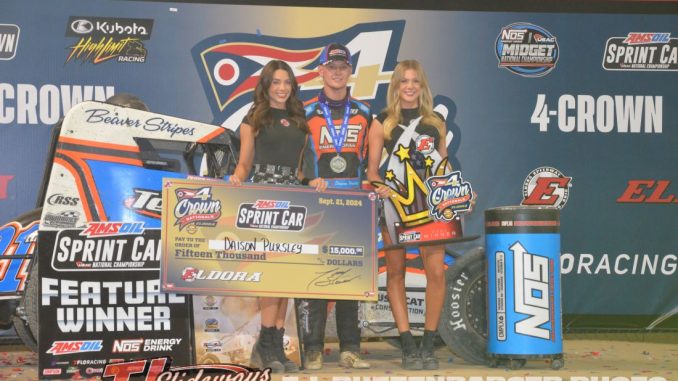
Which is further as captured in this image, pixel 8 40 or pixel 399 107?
pixel 8 40

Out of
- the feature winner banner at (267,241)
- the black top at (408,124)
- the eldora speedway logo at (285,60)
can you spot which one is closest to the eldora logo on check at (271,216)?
the feature winner banner at (267,241)

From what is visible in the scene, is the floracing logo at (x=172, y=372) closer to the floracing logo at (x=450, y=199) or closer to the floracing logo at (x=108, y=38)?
the floracing logo at (x=450, y=199)

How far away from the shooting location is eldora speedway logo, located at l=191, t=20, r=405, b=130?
664 centimetres

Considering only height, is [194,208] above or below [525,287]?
above

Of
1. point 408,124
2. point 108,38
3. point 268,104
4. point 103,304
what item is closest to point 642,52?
point 408,124

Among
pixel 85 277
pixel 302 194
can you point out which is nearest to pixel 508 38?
pixel 302 194

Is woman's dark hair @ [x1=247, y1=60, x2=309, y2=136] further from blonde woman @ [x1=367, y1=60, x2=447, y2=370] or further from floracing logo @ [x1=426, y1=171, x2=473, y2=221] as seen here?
floracing logo @ [x1=426, y1=171, x2=473, y2=221]

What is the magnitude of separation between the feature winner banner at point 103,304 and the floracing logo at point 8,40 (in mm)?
1772

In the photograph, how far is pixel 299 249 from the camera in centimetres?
543

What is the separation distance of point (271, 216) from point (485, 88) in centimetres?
221

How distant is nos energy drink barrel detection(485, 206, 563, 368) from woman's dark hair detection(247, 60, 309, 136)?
1334mm

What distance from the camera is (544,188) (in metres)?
6.84
